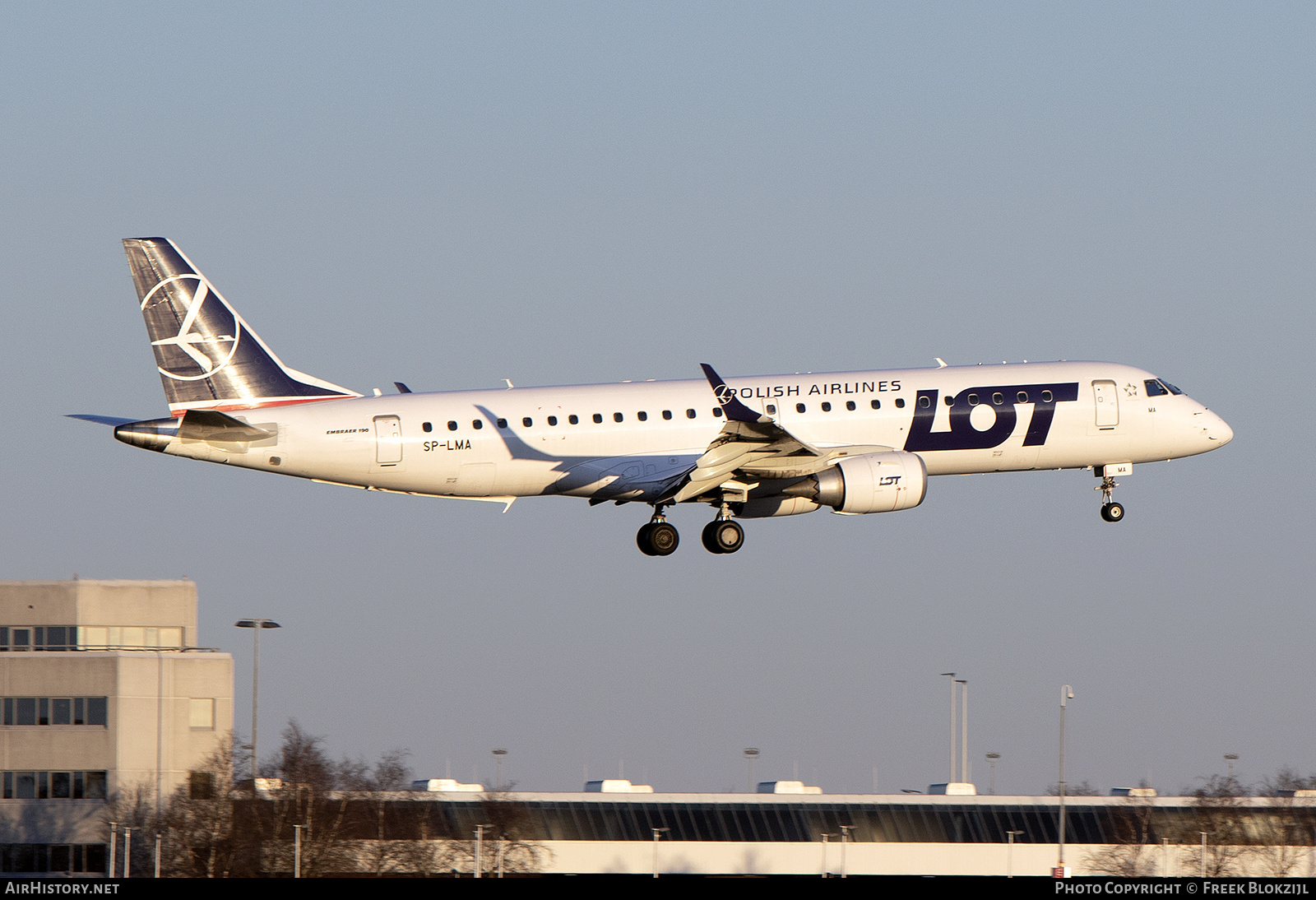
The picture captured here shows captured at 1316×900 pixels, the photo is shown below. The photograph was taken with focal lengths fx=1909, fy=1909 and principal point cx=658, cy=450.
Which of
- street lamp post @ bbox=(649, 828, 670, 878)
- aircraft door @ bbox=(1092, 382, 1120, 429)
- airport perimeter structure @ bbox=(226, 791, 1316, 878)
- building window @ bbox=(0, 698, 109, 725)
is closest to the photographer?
aircraft door @ bbox=(1092, 382, 1120, 429)

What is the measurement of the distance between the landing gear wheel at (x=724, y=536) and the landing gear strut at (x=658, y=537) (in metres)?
0.96

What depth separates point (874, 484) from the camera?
50406 mm

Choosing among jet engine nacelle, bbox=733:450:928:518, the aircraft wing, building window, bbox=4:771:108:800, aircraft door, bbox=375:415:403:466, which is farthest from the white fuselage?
building window, bbox=4:771:108:800

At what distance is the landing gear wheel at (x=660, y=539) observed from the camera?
52.8m

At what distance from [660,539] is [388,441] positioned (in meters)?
8.09

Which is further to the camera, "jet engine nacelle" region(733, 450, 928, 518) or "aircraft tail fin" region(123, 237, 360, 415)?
"aircraft tail fin" region(123, 237, 360, 415)

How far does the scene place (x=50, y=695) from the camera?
263 ft

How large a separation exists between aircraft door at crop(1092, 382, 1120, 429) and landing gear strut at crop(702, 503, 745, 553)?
11128 mm

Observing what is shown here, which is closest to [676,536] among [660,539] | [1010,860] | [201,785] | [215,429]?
[660,539]

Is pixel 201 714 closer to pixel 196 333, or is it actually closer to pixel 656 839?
pixel 656 839

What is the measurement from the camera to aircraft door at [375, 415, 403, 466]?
164 ft

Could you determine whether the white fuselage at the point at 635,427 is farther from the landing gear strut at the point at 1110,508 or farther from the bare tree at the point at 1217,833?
the bare tree at the point at 1217,833

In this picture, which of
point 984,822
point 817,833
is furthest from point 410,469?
point 984,822

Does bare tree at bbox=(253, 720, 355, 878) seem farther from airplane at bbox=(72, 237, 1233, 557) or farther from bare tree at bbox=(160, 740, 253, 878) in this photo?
airplane at bbox=(72, 237, 1233, 557)
